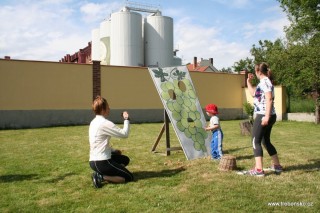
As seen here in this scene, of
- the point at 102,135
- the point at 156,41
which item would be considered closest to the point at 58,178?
the point at 102,135

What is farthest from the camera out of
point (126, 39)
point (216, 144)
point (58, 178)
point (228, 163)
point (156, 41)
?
point (156, 41)

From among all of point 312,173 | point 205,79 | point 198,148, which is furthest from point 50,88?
point 312,173

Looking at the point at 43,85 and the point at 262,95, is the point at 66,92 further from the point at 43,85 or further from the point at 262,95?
the point at 262,95

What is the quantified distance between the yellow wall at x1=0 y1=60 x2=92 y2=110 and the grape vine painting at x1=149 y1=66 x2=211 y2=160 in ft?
39.3

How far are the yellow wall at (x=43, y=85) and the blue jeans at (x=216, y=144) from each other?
13.1m

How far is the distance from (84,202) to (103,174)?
0.94 meters

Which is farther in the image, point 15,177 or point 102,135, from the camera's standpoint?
point 15,177

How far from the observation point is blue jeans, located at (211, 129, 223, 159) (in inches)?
320

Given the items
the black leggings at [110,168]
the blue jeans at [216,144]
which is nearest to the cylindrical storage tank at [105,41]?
the blue jeans at [216,144]

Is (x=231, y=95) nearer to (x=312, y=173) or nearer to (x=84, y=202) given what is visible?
(x=312, y=173)

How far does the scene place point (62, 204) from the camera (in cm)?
485

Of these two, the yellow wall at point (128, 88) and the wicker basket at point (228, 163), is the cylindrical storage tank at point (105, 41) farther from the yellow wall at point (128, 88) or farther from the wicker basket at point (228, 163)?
the wicker basket at point (228, 163)

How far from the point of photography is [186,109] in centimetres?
874

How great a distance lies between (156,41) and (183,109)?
28.6 meters
